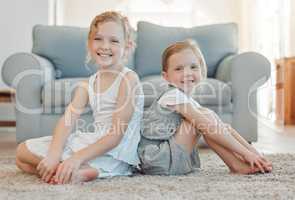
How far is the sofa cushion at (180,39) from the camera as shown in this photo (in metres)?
3.32

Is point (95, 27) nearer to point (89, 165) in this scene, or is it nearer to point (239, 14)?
point (89, 165)

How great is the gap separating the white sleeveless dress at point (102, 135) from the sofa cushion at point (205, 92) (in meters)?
0.99

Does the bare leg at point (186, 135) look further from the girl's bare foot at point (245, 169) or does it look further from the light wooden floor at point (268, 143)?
the light wooden floor at point (268, 143)

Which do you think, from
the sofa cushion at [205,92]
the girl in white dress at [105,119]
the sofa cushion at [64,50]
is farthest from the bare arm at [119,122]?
the sofa cushion at [64,50]

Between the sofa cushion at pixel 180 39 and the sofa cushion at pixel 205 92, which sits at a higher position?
the sofa cushion at pixel 180 39

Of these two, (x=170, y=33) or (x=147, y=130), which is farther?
(x=170, y=33)

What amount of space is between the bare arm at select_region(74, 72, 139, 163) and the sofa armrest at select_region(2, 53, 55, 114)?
4.01 ft

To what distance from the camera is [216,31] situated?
339 centimetres

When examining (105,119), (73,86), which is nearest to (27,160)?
(105,119)

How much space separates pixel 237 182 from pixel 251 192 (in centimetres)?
15

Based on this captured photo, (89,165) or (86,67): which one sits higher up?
(86,67)

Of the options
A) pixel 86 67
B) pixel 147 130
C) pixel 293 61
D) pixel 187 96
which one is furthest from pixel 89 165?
pixel 293 61

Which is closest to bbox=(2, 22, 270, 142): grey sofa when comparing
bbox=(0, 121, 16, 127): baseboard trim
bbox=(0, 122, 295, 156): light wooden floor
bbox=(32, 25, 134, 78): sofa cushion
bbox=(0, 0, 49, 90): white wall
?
bbox=(0, 122, 295, 156): light wooden floor

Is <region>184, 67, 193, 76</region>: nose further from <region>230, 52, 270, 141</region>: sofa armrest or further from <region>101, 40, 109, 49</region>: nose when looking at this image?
<region>230, 52, 270, 141</region>: sofa armrest
